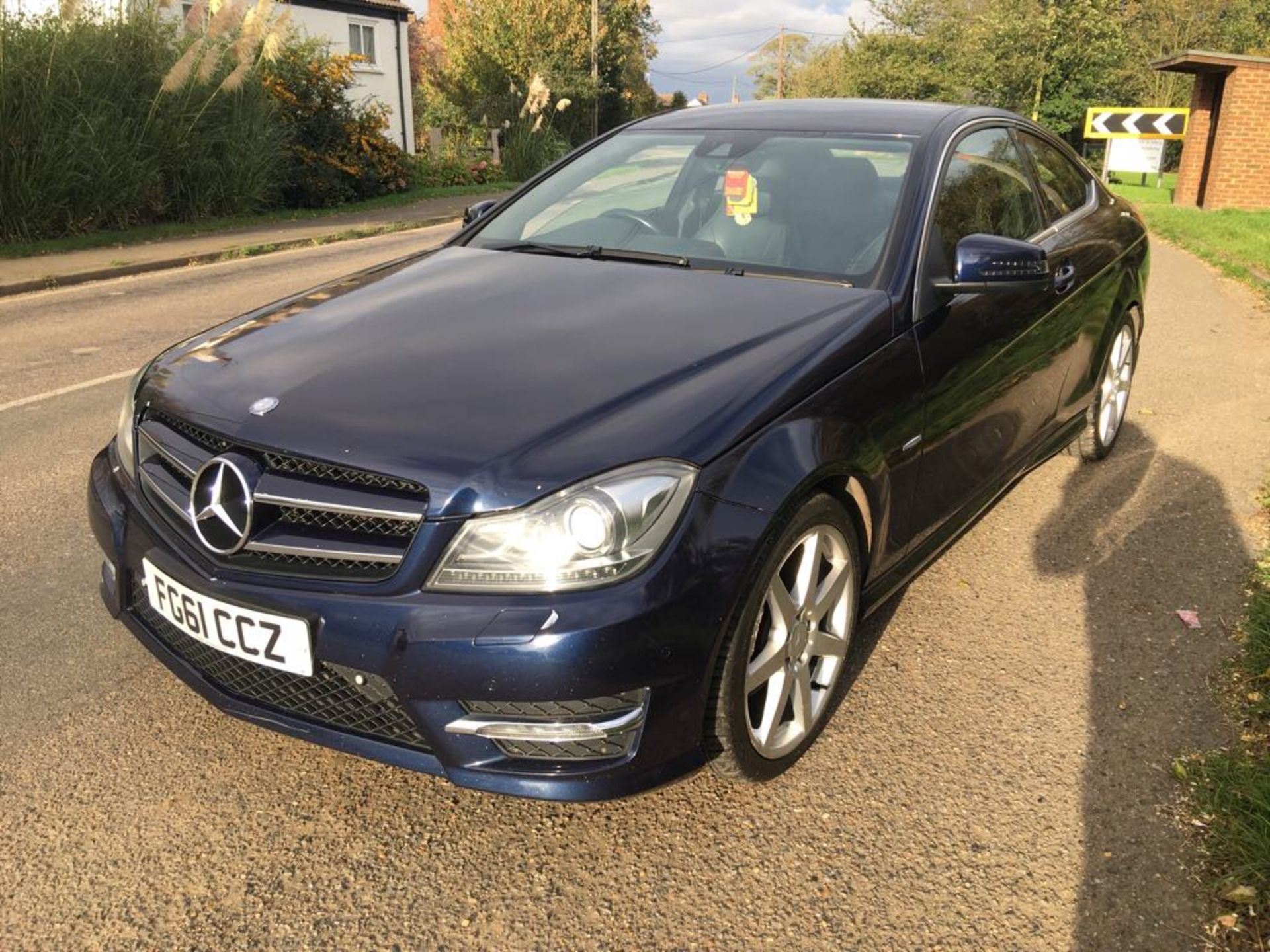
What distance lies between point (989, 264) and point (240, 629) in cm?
228

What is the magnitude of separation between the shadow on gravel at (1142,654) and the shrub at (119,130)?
42.1 feet

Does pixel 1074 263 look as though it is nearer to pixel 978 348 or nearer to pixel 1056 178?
pixel 1056 178

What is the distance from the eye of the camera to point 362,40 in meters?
33.3

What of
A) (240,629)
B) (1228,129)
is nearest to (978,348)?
(240,629)

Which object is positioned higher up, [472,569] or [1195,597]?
[472,569]

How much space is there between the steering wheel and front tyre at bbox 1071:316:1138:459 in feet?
7.54

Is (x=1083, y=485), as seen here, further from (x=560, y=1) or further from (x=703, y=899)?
(x=560, y=1)

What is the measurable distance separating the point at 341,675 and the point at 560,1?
1518 inches

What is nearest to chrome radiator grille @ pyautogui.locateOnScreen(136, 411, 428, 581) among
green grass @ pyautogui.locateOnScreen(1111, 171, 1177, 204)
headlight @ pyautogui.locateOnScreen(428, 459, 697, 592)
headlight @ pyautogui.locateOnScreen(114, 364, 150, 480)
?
headlight @ pyautogui.locateOnScreen(428, 459, 697, 592)

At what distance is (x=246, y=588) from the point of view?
228 centimetres

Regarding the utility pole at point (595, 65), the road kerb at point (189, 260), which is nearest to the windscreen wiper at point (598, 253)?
the road kerb at point (189, 260)

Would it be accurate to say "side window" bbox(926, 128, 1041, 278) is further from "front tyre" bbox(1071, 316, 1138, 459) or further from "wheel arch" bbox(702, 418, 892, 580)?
"front tyre" bbox(1071, 316, 1138, 459)

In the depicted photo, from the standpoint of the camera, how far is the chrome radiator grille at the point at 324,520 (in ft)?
7.25

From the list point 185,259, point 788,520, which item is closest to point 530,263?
point 788,520
